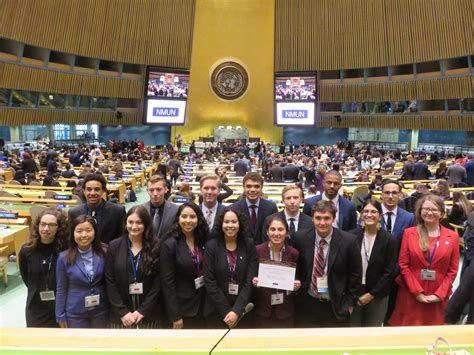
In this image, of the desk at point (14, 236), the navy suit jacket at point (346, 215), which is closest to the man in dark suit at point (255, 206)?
the navy suit jacket at point (346, 215)

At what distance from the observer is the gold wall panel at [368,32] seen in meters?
19.4

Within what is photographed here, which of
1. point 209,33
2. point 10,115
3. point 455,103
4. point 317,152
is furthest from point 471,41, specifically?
point 10,115

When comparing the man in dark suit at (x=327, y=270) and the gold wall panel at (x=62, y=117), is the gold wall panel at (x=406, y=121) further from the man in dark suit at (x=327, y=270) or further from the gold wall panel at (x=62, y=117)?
the man in dark suit at (x=327, y=270)

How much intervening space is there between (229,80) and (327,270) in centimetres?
2520

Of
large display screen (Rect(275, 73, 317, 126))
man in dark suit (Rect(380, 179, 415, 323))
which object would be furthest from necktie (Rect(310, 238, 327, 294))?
large display screen (Rect(275, 73, 317, 126))

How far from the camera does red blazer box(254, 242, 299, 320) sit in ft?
10.0

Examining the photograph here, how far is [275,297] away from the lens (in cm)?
305

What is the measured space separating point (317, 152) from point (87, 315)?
18.1 m

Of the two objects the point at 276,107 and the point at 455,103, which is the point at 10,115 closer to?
the point at 276,107

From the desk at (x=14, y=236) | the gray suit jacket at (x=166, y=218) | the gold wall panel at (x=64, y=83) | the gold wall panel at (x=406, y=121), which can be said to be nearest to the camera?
the gray suit jacket at (x=166, y=218)

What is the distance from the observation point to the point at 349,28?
23.9 metres

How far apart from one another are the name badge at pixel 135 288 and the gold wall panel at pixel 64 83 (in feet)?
58.3

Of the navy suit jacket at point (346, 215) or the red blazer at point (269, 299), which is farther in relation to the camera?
the navy suit jacket at point (346, 215)

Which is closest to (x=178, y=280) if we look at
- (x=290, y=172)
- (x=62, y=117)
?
(x=290, y=172)
